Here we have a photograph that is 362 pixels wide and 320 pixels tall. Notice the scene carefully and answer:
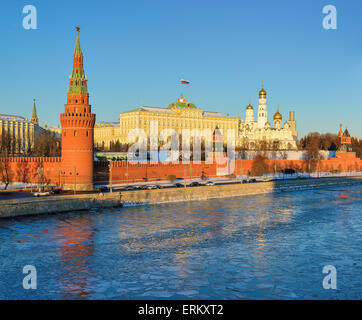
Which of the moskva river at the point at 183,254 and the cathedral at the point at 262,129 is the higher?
the cathedral at the point at 262,129

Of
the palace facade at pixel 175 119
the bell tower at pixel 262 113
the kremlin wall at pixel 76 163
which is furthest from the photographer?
the bell tower at pixel 262 113

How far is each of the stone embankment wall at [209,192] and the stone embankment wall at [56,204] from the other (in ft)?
5.48

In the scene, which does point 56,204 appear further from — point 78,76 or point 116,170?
point 116,170

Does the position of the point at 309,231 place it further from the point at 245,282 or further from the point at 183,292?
the point at 183,292

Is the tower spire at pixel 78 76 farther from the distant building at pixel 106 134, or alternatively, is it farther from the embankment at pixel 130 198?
the distant building at pixel 106 134

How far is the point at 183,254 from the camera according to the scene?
22312 mm

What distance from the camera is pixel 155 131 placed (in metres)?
124

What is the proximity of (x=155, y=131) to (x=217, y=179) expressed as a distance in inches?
2489

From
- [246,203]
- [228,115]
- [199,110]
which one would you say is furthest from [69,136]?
[228,115]

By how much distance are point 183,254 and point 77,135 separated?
83.1ft

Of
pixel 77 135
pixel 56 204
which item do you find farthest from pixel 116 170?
pixel 56 204

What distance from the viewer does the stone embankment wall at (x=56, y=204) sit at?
32.5 meters

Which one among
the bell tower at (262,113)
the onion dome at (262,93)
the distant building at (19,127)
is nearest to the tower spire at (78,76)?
the distant building at (19,127)

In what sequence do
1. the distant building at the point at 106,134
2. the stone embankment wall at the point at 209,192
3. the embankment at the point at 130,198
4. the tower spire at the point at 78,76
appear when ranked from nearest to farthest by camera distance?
the embankment at the point at 130,198
the stone embankment wall at the point at 209,192
the tower spire at the point at 78,76
the distant building at the point at 106,134
